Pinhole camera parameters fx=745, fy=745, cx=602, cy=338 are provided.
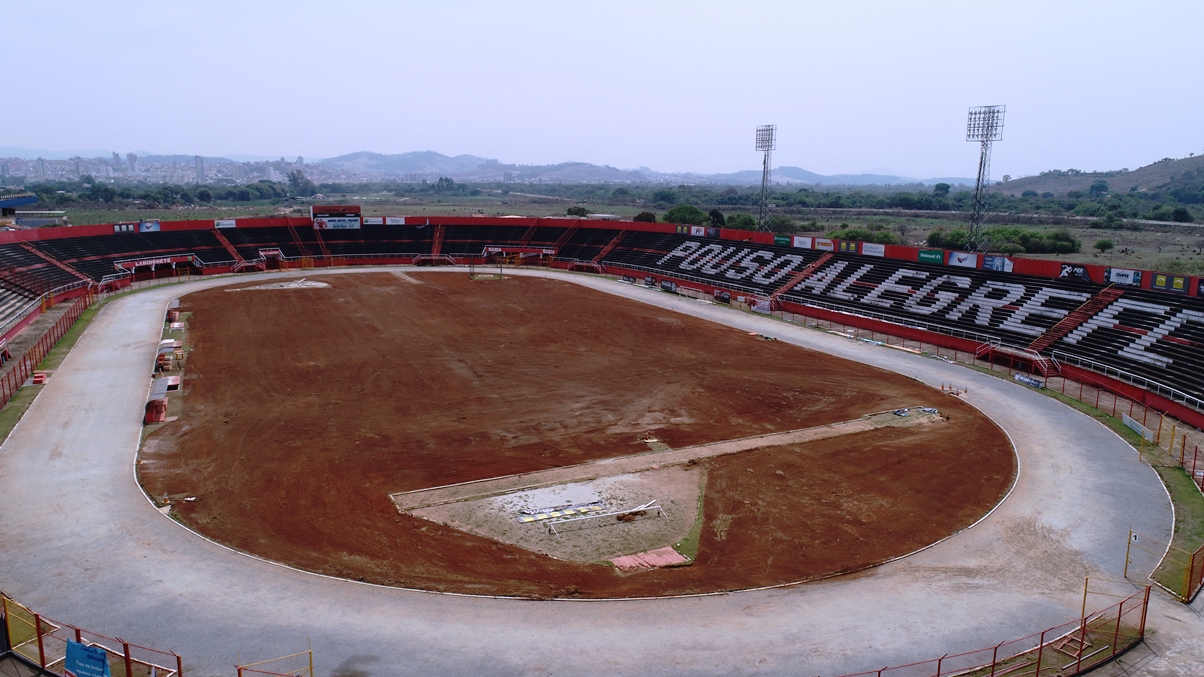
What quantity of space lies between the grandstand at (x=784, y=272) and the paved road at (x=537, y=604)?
16.7 m

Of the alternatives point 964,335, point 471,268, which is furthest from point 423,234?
point 964,335

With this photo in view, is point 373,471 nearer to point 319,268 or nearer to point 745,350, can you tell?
point 745,350

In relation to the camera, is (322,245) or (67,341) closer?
(67,341)

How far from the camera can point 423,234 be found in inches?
3447

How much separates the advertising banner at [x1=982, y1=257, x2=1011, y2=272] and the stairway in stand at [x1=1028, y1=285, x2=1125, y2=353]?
691 centimetres

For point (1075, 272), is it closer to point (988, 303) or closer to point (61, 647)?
point (988, 303)

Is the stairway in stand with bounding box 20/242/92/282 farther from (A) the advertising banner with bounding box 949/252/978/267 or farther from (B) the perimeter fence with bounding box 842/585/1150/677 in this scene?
(B) the perimeter fence with bounding box 842/585/1150/677

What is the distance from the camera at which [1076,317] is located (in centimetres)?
4372

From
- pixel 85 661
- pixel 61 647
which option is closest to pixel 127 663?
pixel 85 661

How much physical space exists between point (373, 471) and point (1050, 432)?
2641 cm

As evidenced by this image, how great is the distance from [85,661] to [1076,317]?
159 ft

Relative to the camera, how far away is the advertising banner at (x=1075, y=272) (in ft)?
152

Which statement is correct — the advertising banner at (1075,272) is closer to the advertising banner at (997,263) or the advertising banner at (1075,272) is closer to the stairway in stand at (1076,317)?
the stairway in stand at (1076,317)

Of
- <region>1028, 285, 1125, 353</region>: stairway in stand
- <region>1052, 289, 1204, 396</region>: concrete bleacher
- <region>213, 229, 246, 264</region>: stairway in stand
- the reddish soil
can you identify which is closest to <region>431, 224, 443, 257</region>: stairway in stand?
<region>213, 229, 246, 264</region>: stairway in stand
